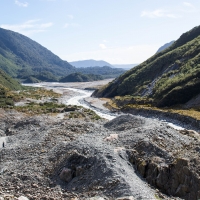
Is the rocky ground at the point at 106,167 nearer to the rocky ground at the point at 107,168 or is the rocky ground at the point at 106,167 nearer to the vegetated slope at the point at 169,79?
the rocky ground at the point at 107,168

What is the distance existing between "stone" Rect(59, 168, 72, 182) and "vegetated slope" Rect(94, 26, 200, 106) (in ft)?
160

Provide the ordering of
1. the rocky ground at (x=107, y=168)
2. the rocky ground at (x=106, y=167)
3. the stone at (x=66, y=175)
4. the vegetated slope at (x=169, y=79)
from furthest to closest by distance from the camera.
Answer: the vegetated slope at (x=169, y=79) → the stone at (x=66, y=175) → the rocky ground at (x=106, y=167) → the rocky ground at (x=107, y=168)

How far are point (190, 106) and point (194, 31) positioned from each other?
72553 mm

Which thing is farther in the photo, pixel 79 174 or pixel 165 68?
pixel 165 68

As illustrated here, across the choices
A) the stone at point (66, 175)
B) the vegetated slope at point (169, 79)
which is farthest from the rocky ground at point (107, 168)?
the vegetated slope at point (169, 79)

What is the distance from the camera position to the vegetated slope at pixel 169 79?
69625mm

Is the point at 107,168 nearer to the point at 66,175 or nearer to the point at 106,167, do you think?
the point at 106,167

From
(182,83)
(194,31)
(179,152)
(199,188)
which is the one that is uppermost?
(194,31)

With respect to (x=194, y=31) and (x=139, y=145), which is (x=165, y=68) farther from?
(x=139, y=145)

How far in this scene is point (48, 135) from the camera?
34.4m

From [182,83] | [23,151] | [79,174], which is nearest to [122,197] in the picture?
[79,174]

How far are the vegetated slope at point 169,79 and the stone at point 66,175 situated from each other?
160 ft

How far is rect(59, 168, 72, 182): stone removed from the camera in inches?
926

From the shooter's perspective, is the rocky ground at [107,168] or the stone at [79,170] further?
the stone at [79,170]
